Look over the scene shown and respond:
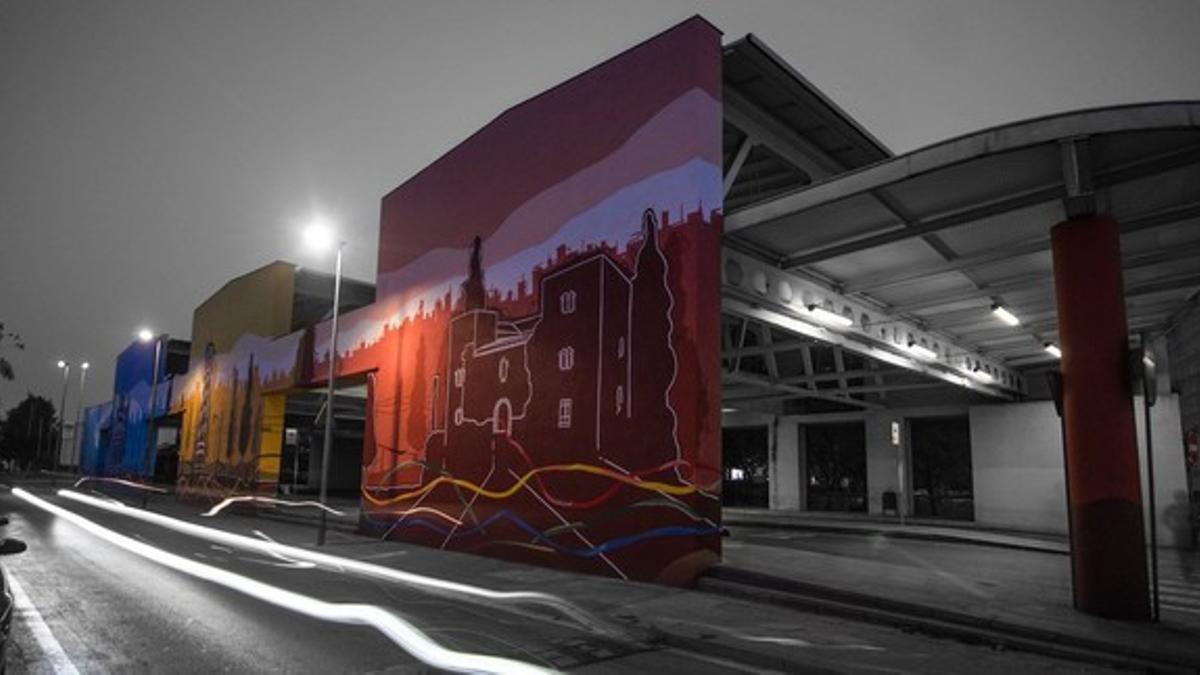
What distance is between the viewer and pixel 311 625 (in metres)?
8.66

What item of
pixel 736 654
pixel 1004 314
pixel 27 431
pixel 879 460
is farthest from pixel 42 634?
pixel 27 431

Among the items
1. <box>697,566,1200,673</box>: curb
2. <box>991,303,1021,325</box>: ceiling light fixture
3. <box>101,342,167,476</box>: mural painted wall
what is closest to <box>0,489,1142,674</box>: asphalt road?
<box>697,566,1200,673</box>: curb

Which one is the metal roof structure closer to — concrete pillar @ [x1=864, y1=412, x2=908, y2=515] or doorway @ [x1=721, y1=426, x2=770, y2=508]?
concrete pillar @ [x1=864, y1=412, x2=908, y2=515]

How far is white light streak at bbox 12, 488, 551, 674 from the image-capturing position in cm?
695

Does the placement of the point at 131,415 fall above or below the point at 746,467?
above

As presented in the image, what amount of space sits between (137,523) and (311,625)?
19.2m

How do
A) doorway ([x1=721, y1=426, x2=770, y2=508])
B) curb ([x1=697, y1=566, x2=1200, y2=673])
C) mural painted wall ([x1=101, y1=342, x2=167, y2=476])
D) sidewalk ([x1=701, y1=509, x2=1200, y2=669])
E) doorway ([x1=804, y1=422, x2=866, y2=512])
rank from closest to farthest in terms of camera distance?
curb ([x1=697, y1=566, x2=1200, y2=673]) < sidewalk ([x1=701, y1=509, x2=1200, y2=669]) < doorway ([x1=804, y1=422, x2=866, y2=512]) < doorway ([x1=721, y1=426, x2=770, y2=508]) < mural painted wall ([x1=101, y1=342, x2=167, y2=476])

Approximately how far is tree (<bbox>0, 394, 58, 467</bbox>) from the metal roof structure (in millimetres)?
105569

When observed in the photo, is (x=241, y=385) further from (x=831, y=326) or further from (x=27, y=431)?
(x=27, y=431)

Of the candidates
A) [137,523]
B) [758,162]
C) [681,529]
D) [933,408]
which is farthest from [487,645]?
[933,408]

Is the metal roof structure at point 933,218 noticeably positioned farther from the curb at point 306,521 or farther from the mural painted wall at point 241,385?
the mural painted wall at point 241,385

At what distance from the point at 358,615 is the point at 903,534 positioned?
18441 millimetres

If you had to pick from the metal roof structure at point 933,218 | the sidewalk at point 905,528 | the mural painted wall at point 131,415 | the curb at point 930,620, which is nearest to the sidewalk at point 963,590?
the curb at point 930,620

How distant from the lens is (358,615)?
30.1 ft
